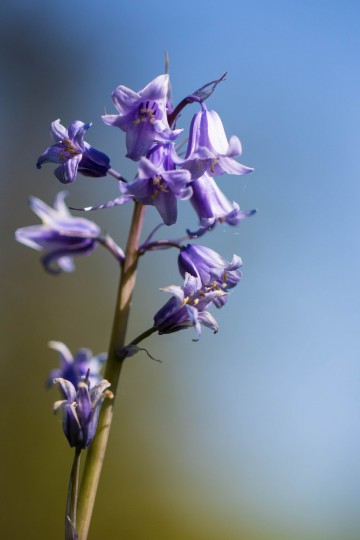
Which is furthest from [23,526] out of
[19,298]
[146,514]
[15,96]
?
[15,96]

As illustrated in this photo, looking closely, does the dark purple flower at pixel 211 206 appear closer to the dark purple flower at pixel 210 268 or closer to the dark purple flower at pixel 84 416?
the dark purple flower at pixel 210 268

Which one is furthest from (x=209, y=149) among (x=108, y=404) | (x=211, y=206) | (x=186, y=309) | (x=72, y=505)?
(x=72, y=505)

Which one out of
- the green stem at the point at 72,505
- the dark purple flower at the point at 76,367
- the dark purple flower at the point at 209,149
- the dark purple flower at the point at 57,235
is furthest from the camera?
the dark purple flower at the point at 76,367

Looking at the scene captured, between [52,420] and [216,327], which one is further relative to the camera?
[52,420]

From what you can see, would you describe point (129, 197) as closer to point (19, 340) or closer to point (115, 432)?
point (115, 432)

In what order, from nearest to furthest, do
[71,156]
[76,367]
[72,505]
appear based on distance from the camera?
[72,505]
[71,156]
[76,367]

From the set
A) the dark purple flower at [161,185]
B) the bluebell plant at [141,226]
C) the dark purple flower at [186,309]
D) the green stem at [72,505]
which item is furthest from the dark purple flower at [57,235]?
the green stem at [72,505]

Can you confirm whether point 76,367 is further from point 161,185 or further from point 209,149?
point 209,149

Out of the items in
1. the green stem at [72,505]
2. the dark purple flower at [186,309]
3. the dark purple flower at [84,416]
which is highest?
the dark purple flower at [186,309]
